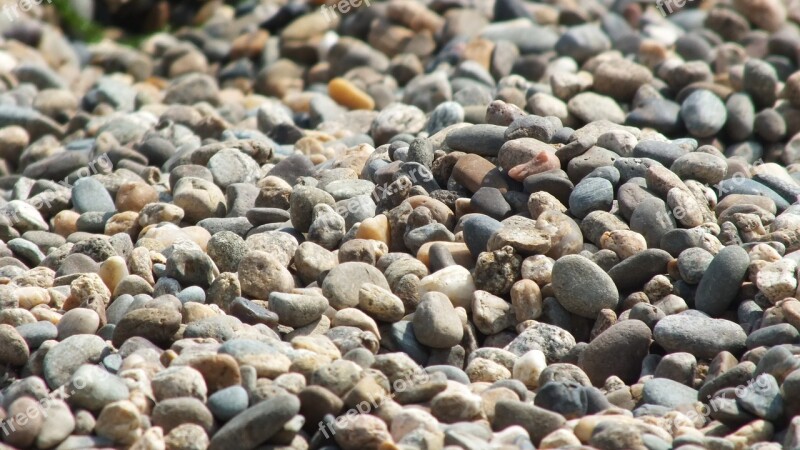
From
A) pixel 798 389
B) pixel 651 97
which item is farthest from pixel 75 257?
pixel 651 97

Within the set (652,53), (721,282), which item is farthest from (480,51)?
(721,282)

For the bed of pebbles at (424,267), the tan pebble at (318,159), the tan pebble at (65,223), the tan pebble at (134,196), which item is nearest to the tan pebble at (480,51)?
the bed of pebbles at (424,267)

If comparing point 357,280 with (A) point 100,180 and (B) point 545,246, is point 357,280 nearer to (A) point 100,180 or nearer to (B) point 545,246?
(B) point 545,246

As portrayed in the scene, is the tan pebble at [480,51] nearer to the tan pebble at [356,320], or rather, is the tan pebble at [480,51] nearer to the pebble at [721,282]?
the pebble at [721,282]

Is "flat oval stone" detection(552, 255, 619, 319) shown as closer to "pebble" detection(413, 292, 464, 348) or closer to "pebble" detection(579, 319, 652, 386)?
"pebble" detection(579, 319, 652, 386)

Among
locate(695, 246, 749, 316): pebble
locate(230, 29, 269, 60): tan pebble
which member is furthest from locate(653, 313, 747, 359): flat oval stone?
locate(230, 29, 269, 60): tan pebble

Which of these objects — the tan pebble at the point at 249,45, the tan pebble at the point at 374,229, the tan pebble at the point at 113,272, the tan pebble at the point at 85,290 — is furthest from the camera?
the tan pebble at the point at 249,45
